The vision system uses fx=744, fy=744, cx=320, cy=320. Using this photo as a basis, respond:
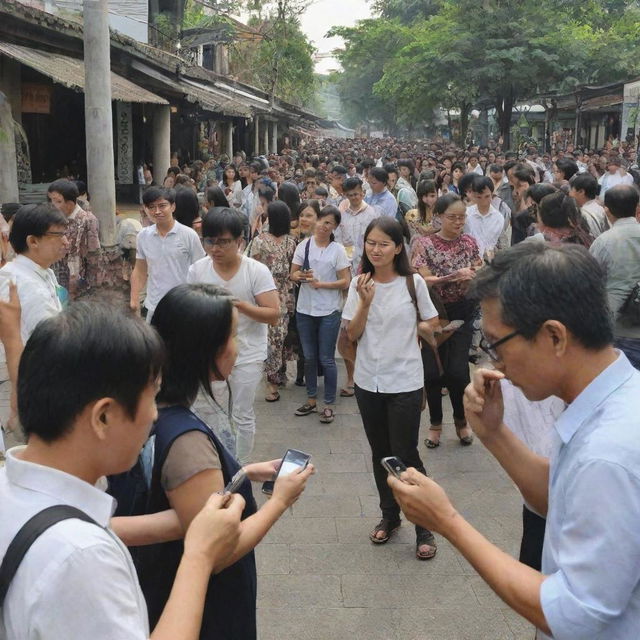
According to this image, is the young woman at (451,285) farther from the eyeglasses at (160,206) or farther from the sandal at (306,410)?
the eyeglasses at (160,206)

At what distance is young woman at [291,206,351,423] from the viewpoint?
6.00m

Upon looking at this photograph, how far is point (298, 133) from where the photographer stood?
46.8m

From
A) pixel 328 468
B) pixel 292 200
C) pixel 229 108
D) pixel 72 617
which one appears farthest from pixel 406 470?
pixel 229 108

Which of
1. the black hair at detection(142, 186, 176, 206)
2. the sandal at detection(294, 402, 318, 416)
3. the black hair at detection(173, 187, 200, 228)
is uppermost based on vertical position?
the black hair at detection(142, 186, 176, 206)

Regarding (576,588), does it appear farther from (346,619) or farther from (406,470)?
(346,619)

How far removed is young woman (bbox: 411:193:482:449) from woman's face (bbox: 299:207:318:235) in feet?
5.45

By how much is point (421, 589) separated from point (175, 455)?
81.2 inches

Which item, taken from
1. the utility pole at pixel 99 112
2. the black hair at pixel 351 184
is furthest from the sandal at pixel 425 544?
the utility pole at pixel 99 112

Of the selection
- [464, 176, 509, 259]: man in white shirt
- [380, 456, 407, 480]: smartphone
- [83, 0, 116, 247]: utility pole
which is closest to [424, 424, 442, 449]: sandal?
[464, 176, 509, 259]: man in white shirt

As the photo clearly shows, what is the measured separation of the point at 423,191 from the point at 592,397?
19.3 ft

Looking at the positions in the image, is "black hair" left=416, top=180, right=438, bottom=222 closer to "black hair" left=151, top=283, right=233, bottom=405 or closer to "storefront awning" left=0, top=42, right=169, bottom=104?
"storefront awning" left=0, top=42, right=169, bottom=104

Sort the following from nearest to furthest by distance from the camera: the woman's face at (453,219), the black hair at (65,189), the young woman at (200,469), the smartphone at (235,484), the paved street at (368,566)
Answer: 1. the smartphone at (235,484)
2. the young woman at (200,469)
3. the paved street at (368,566)
4. the woman's face at (453,219)
5. the black hair at (65,189)

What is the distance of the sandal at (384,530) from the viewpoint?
3.96 m

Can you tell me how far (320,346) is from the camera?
6082 mm
